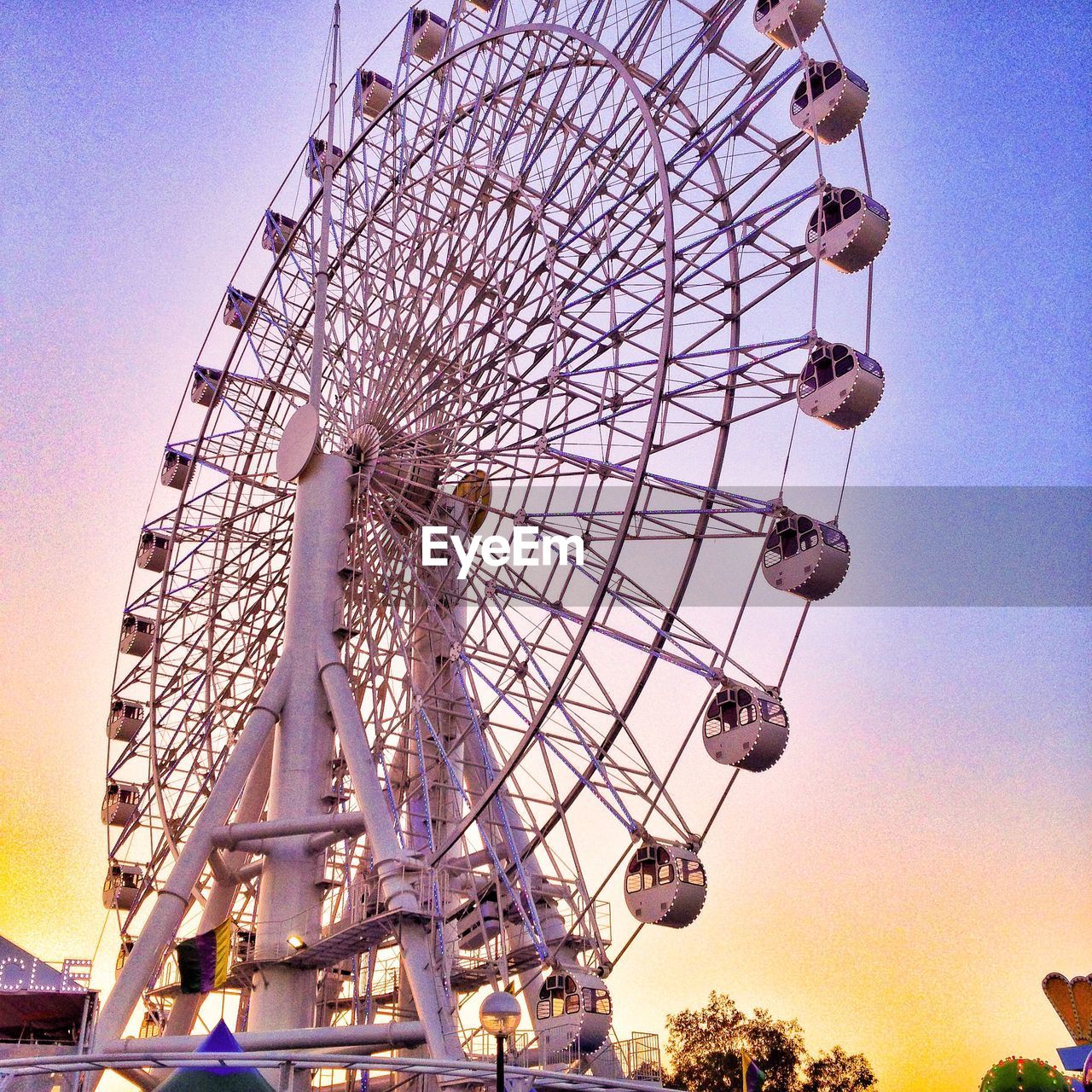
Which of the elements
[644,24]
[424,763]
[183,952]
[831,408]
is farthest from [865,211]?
[183,952]

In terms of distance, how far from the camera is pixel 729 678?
19328 millimetres

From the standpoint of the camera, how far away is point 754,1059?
43.8 meters

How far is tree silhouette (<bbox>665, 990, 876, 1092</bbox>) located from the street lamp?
113 ft

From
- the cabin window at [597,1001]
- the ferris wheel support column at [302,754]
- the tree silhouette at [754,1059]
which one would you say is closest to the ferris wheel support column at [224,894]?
the ferris wheel support column at [302,754]

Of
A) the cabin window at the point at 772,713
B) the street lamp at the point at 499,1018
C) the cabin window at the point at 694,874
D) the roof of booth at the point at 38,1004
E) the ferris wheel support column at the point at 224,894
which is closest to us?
the street lamp at the point at 499,1018

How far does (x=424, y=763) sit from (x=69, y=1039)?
6.90 metres

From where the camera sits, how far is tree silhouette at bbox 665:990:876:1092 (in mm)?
43938

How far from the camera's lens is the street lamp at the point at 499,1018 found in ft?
38.1

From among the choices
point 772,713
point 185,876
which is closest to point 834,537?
point 772,713

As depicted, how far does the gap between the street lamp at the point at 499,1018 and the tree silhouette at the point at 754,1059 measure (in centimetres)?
3431

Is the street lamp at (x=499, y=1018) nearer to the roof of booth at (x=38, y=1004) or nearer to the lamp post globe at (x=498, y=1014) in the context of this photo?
the lamp post globe at (x=498, y=1014)

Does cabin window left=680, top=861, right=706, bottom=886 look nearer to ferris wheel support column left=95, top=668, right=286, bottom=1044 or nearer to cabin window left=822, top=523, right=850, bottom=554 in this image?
cabin window left=822, top=523, right=850, bottom=554

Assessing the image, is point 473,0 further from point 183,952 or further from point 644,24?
point 183,952

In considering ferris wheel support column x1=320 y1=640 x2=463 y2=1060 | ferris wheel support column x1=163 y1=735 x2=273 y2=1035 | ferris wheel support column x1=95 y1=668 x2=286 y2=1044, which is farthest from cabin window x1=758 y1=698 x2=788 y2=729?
ferris wheel support column x1=163 y1=735 x2=273 y2=1035
